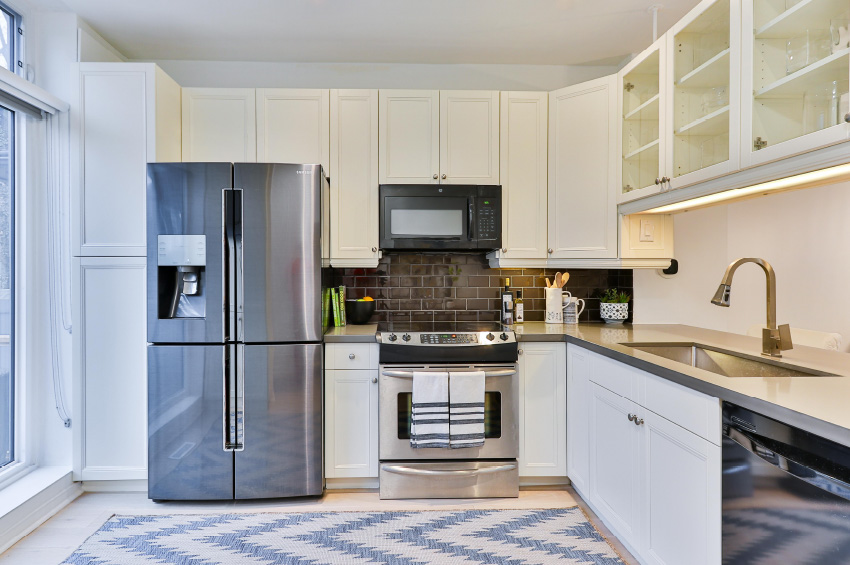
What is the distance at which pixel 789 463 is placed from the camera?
1.26m

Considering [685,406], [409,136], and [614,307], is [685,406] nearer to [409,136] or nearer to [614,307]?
[614,307]

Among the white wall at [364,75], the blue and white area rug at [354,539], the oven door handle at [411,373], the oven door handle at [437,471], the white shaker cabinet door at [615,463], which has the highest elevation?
the white wall at [364,75]

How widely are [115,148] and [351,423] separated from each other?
2.01 meters

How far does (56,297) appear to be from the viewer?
2.78m

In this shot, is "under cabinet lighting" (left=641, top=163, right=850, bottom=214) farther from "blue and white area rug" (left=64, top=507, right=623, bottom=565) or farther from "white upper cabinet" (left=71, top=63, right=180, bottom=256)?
"white upper cabinet" (left=71, top=63, right=180, bottom=256)

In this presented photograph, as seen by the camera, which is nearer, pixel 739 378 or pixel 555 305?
pixel 739 378

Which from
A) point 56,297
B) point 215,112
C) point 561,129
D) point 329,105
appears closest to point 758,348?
point 561,129

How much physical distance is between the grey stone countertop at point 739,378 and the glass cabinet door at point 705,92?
0.78 metres

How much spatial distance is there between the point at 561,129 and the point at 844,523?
2.46m

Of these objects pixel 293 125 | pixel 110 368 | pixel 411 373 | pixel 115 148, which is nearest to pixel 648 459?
pixel 411 373

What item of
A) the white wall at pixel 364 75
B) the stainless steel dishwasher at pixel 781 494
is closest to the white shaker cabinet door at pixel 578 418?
the stainless steel dishwasher at pixel 781 494

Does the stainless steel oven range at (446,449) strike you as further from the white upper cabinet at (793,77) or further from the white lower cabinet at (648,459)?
the white upper cabinet at (793,77)

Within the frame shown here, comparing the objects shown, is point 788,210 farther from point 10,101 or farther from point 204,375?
point 10,101

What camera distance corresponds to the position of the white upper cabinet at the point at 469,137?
3.10m
